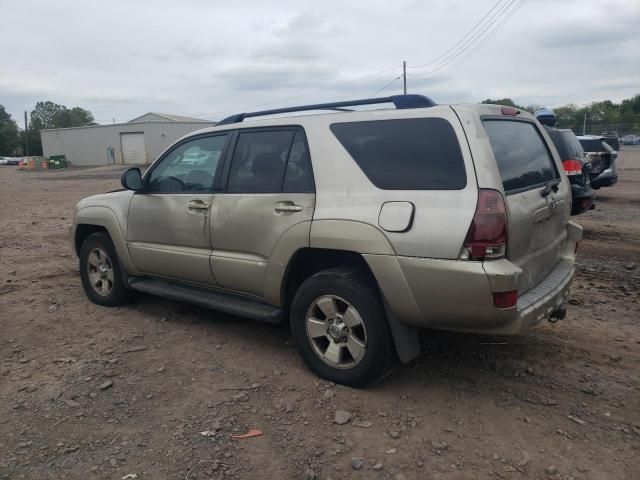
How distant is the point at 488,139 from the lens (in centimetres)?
320

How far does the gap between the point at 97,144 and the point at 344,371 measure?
55.1m

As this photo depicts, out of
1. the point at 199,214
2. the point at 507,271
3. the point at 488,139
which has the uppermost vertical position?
the point at 488,139

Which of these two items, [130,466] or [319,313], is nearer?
[130,466]

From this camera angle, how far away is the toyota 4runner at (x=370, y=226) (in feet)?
10.2

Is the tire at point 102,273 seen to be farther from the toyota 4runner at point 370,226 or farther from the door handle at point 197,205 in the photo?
the door handle at point 197,205

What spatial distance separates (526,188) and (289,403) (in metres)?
2.03

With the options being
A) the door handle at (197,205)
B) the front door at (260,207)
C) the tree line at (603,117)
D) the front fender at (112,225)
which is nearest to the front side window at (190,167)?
the door handle at (197,205)

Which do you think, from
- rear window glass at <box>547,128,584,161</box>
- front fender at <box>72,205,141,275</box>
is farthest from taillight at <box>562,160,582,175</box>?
front fender at <box>72,205,141,275</box>

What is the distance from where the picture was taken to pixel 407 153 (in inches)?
132

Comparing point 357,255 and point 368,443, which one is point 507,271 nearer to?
point 357,255

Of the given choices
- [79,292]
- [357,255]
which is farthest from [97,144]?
[357,255]

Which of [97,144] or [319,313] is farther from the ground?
[97,144]

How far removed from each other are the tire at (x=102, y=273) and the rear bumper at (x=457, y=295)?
9.90 ft

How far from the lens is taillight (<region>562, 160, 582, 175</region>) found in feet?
27.1
